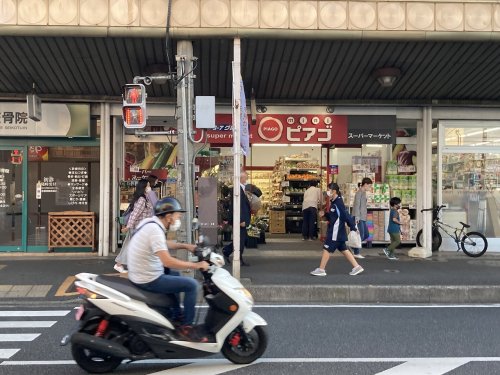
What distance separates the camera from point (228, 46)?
9352 mm

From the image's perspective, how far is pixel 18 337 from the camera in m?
5.98

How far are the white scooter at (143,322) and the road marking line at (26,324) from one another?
6.74ft

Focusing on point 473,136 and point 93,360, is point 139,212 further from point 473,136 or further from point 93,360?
point 473,136

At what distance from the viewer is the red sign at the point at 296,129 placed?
11602 millimetres

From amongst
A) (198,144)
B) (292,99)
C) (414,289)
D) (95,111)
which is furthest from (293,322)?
(95,111)

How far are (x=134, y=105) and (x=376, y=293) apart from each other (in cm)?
505

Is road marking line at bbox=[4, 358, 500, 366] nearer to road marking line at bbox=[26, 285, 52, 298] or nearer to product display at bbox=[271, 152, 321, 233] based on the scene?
road marking line at bbox=[26, 285, 52, 298]

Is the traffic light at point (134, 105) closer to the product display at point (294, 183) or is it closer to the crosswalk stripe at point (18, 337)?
the crosswalk stripe at point (18, 337)

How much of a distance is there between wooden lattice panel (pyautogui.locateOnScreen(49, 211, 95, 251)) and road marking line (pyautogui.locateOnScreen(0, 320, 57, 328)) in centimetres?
500

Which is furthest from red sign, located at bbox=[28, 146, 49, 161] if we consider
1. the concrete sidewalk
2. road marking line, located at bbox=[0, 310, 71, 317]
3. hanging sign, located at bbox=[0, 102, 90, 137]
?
road marking line, located at bbox=[0, 310, 71, 317]

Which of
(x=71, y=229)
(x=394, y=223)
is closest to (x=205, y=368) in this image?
(x=394, y=223)

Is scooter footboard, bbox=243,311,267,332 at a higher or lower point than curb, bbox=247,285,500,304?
higher

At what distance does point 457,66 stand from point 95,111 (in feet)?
26.0

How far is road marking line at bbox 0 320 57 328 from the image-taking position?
6.48 metres
